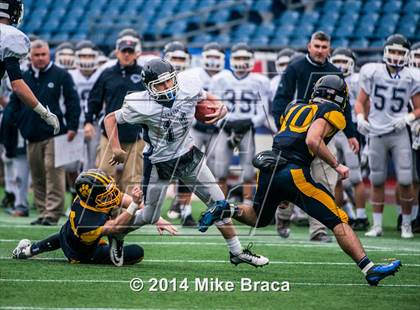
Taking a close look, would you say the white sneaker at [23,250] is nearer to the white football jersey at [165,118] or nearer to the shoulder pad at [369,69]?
the white football jersey at [165,118]

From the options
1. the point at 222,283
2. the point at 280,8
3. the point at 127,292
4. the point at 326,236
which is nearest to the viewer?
the point at 127,292

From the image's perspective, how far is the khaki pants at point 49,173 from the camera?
30.3 ft

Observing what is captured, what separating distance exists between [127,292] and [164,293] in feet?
0.71

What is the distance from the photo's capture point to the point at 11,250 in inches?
288

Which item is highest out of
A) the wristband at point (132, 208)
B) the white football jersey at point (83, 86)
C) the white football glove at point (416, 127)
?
the white football jersey at point (83, 86)

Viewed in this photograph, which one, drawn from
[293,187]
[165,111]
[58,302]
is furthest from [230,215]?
[58,302]

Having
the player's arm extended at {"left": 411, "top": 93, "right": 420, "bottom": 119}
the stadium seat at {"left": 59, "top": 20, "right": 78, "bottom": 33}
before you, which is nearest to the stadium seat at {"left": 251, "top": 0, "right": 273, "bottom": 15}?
the stadium seat at {"left": 59, "top": 20, "right": 78, "bottom": 33}

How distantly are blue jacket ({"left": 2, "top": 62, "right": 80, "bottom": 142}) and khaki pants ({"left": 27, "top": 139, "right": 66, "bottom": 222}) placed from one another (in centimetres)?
10

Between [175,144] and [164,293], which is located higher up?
[175,144]

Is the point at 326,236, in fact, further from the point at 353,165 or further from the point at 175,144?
the point at 175,144

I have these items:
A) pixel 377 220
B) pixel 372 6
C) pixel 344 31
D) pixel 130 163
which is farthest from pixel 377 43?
pixel 130 163

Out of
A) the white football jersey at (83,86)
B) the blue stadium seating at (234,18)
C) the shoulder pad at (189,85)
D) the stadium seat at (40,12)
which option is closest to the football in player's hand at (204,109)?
the shoulder pad at (189,85)

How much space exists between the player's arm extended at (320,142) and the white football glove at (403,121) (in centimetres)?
302

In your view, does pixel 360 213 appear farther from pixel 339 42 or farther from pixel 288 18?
pixel 288 18
